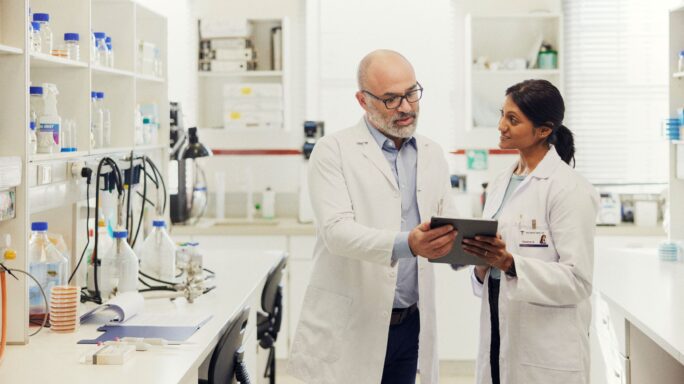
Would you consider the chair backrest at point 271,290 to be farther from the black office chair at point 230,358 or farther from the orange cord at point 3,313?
the orange cord at point 3,313

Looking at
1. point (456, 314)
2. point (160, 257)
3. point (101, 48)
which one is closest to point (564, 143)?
point (160, 257)

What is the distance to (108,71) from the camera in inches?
123

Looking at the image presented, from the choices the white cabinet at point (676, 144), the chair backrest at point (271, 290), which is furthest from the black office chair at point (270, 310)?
the white cabinet at point (676, 144)

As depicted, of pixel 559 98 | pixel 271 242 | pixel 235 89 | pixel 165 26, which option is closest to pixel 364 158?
pixel 559 98

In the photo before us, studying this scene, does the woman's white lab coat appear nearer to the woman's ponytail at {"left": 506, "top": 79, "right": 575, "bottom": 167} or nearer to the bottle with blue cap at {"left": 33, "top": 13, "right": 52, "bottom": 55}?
the woman's ponytail at {"left": 506, "top": 79, "right": 575, "bottom": 167}

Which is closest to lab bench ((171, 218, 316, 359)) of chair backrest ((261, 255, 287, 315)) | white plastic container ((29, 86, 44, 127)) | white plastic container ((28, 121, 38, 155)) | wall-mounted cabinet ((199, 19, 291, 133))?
wall-mounted cabinet ((199, 19, 291, 133))

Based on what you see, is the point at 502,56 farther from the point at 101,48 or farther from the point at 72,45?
the point at 72,45

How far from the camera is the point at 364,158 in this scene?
246 centimetres

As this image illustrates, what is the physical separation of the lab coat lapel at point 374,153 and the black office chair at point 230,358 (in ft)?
2.09

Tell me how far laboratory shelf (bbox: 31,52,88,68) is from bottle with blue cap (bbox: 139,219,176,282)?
2.58ft

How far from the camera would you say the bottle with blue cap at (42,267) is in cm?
256

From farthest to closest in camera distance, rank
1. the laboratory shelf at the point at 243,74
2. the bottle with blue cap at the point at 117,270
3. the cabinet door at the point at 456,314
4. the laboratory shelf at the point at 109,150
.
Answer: the laboratory shelf at the point at 243,74
the cabinet door at the point at 456,314
the laboratory shelf at the point at 109,150
the bottle with blue cap at the point at 117,270

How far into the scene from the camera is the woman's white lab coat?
2.29 metres

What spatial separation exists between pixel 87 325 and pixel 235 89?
113 inches
